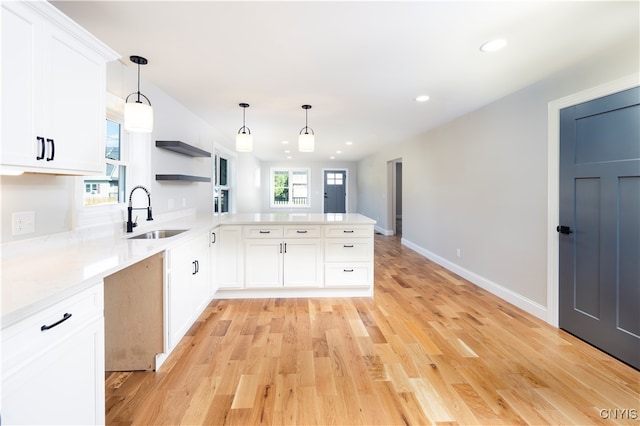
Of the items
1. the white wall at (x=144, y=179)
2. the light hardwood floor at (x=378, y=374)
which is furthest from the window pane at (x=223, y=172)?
the light hardwood floor at (x=378, y=374)

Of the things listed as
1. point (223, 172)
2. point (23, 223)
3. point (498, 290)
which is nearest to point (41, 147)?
point (23, 223)

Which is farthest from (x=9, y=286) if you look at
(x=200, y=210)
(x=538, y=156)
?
(x=538, y=156)

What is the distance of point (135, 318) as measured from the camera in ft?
6.83

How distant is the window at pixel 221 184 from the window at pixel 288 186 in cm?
449

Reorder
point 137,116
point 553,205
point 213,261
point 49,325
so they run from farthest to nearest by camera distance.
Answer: point 213,261 < point 553,205 < point 137,116 < point 49,325

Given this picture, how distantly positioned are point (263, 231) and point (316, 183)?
7.42 metres

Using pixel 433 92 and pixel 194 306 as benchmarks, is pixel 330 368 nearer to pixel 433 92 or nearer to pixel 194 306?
pixel 194 306

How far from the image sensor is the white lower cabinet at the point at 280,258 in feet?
11.2

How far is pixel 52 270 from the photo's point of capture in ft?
4.39

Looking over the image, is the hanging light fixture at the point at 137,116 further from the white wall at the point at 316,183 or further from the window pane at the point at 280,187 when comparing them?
the window pane at the point at 280,187

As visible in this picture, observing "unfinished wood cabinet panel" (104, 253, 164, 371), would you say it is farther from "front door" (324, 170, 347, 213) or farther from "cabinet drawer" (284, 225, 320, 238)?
"front door" (324, 170, 347, 213)

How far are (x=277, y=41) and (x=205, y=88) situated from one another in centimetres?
134
